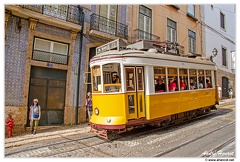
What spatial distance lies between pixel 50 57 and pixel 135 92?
5.42 metres

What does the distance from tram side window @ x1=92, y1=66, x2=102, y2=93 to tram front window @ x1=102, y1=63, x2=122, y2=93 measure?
0.83 feet

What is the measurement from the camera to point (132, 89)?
583 cm

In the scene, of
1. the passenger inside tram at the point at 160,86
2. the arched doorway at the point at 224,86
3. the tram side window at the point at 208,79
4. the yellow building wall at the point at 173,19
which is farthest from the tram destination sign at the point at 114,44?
the arched doorway at the point at 224,86

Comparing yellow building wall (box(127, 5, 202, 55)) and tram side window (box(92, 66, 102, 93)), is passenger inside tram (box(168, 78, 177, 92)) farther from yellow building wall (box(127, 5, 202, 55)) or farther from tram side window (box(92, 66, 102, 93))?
yellow building wall (box(127, 5, 202, 55))

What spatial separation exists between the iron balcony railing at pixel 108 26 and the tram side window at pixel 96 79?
461 centimetres

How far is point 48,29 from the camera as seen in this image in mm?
8609

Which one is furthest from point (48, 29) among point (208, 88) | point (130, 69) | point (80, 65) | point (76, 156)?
point (208, 88)

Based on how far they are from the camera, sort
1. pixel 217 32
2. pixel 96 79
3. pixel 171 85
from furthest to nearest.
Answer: pixel 217 32, pixel 171 85, pixel 96 79

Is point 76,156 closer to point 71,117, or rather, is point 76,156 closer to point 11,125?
point 11,125

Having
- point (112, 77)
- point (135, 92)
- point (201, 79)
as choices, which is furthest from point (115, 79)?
point (201, 79)

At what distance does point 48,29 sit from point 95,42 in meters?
2.76

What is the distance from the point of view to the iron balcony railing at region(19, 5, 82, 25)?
8180 millimetres

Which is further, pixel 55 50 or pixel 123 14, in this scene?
pixel 123 14

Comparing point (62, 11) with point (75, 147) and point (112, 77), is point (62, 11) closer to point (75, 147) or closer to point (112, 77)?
point (112, 77)
